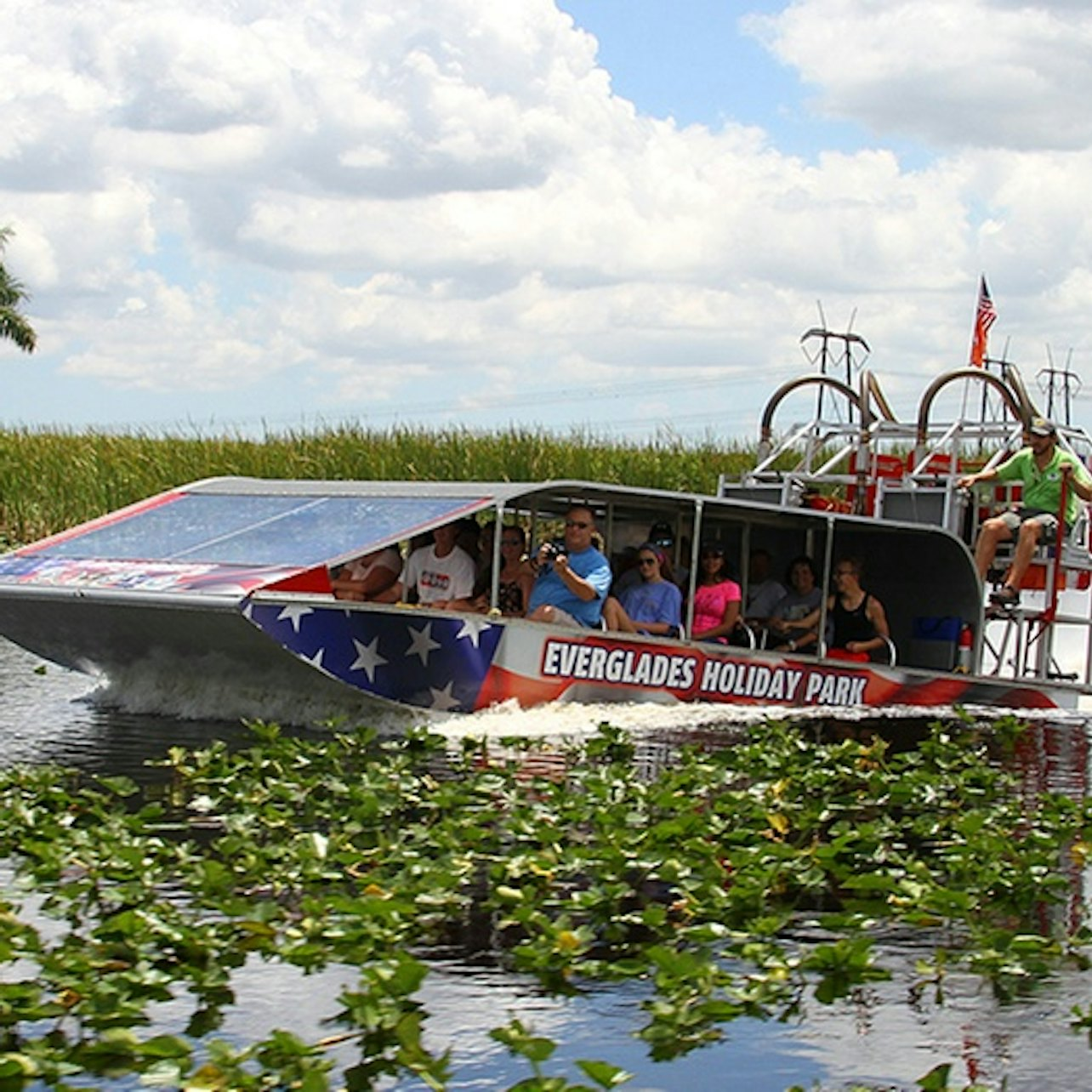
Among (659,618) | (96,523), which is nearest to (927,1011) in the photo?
(659,618)

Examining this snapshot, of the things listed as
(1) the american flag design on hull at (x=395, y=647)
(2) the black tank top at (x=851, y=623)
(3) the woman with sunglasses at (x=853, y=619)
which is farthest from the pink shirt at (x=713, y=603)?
(1) the american flag design on hull at (x=395, y=647)

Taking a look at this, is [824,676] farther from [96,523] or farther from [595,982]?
[595,982]

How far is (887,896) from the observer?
9.26 m

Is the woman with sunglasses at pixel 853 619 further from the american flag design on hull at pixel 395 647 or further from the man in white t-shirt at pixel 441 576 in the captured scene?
the american flag design on hull at pixel 395 647

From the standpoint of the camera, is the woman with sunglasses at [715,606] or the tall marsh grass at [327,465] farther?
the tall marsh grass at [327,465]

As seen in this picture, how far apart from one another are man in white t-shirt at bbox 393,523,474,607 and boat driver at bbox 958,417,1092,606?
5092 millimetres

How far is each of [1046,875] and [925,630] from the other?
10.7m

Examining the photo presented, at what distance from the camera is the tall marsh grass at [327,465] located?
33656 mm

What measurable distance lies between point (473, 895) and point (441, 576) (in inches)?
300

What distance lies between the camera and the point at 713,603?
17.8 meters

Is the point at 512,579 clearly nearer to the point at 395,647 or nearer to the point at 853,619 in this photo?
the point at 395,647

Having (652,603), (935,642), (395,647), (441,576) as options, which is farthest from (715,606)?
(395,647)

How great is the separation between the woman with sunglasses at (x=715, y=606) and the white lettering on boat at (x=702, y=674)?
15.9 inches

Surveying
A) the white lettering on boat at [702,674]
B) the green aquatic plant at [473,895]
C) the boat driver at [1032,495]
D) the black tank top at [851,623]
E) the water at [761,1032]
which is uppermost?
the boat driver at [1032,495]
